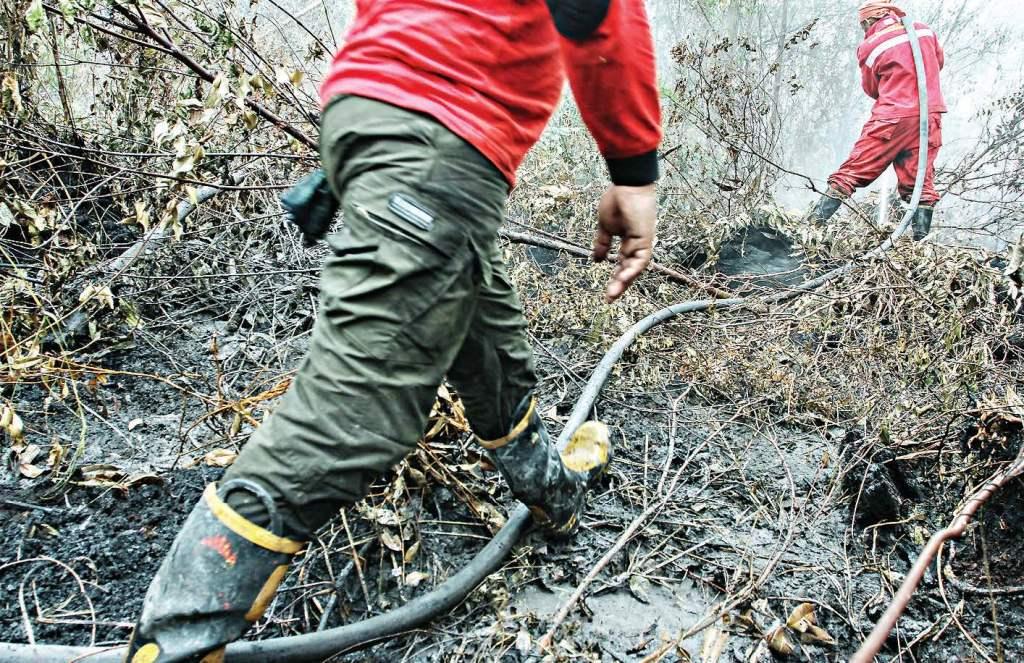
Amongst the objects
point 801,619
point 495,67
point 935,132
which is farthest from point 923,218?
point 495,67

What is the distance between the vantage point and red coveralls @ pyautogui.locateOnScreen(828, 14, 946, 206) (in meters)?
4.97

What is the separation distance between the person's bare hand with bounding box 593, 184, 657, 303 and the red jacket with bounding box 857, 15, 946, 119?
484 centimetres

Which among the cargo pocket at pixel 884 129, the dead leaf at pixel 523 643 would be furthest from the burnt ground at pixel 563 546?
the cargo pocket at pixel 884 129

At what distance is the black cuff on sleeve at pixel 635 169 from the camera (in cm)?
131

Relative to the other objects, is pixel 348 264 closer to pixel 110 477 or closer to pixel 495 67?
pixel 495 67

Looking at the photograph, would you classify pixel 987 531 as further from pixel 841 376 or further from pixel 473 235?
pixel 473 235

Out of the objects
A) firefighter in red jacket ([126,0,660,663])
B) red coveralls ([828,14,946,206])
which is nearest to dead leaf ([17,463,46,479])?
firefighter in red jacket ([126,0,660,663])

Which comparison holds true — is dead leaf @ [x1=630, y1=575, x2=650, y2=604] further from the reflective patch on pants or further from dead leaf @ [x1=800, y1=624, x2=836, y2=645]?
the reflective patch on pants

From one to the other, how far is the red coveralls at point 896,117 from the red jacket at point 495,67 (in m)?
4.40

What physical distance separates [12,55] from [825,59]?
15300 millimetres


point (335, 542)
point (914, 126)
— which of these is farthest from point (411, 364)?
point (914, 126)

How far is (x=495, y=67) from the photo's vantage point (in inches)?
45.7

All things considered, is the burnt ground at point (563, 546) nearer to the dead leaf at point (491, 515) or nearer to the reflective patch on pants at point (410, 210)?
the dead leaf at point (491, 515)

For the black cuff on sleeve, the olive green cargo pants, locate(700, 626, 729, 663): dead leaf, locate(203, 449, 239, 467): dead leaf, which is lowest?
locate(700, 626, 729, 663): dead leaf
